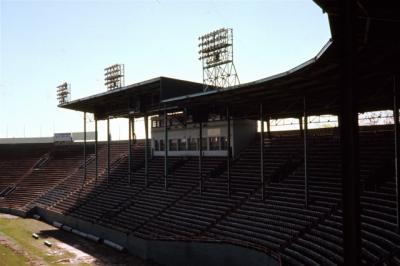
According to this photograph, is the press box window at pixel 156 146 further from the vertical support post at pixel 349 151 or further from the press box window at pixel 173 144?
the vertical support post at pixel 349 151

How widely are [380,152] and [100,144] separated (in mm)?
41249

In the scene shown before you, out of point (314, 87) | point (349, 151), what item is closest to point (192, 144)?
point (314, 87)

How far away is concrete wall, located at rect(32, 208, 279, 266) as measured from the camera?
20.4 m

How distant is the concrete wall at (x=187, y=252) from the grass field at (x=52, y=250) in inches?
29.6

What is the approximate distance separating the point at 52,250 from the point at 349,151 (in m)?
28.2

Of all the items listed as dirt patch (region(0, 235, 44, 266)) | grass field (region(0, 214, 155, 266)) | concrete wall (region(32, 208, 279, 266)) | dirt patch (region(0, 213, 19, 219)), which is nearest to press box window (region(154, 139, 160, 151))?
grass field (region(0, 214, 155, 266))

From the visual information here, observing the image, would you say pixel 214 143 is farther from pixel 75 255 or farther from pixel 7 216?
pixel 7 216

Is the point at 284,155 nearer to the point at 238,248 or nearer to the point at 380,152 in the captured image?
the point at 380,152

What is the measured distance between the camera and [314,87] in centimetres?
2159

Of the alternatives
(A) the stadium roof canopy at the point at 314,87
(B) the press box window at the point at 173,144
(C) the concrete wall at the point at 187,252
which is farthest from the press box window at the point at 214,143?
(C) the concrete wall at the point at 187,252

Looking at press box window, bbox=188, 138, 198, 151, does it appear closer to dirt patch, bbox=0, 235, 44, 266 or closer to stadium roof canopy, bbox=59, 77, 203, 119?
stadium roof canopy, bbox=59, 77, 203, 119

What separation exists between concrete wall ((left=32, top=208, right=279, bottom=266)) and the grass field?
75cm

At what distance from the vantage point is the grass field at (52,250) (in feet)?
86.2

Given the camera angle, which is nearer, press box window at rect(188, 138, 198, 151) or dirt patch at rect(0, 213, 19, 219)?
press box window at rect(188, 138, 198, 151)
